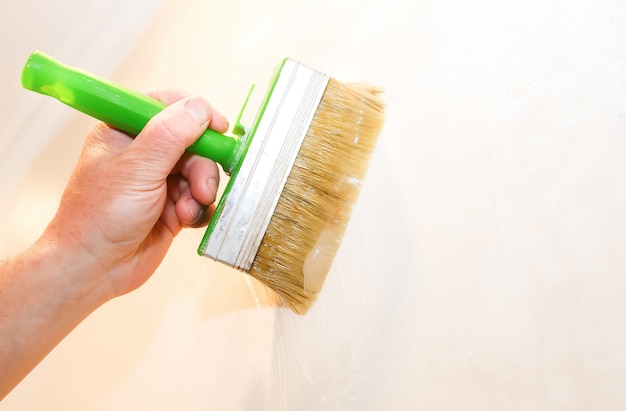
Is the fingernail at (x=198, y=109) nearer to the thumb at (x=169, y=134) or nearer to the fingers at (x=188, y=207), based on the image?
the thumb at (x=169, y=134)

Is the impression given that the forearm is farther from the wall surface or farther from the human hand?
the wall surface

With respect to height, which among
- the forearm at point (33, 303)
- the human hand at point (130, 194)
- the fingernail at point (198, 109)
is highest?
the fingernail at point (198, 109)

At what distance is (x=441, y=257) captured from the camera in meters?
0.51

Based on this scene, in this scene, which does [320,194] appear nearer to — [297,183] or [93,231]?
[297,183]

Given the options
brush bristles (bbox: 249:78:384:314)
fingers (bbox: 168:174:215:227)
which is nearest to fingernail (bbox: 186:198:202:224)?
fingers (bbox: 168:174:215:227)

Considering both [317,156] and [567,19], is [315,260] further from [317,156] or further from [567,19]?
[567,19]

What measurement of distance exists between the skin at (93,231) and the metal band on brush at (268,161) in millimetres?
67

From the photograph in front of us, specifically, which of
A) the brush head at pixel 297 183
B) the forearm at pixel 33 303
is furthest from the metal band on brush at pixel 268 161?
the forearm at pixel 33 303

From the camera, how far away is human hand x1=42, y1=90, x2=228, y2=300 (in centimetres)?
56

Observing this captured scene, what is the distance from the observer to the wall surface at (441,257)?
43cm

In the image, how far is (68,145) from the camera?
107 cm

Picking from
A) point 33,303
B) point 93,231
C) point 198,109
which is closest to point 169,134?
point 198,109

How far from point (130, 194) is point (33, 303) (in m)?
0.17

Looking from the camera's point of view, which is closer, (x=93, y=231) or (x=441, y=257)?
(x=441, y=257)
